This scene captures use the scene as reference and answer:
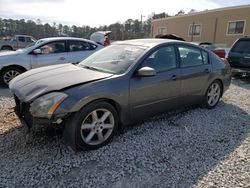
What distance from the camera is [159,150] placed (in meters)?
3.19

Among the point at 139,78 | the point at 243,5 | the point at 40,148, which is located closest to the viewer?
the point at 40,148

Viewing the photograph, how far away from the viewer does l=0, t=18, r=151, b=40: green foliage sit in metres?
53.1

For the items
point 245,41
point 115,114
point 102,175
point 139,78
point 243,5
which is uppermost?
point 243,5

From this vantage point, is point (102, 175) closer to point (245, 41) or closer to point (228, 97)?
point (228, 97)

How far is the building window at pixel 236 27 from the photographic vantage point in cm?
2128

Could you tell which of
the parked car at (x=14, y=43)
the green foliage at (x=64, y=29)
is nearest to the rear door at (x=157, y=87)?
the parked car at (x=14, y=43)

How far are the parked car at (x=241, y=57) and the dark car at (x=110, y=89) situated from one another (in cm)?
424

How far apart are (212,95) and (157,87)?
1923 millimetres

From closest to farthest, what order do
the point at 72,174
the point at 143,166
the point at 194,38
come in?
the point at 72,174 < the point at 143,166 < the point at 194,38

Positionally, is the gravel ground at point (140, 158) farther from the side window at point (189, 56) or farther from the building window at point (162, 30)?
the building window at point (162, 30)

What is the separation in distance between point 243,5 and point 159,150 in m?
22.2

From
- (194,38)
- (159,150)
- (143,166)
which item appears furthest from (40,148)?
(194,38)

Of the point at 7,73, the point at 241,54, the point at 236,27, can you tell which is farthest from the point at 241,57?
the point at 236,27

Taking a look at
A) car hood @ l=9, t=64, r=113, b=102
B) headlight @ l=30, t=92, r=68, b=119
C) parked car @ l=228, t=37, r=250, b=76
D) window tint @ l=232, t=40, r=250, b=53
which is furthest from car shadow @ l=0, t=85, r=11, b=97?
window tint @ l=232, t=40, r=250, b=53
